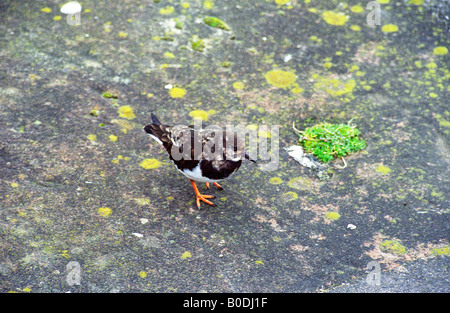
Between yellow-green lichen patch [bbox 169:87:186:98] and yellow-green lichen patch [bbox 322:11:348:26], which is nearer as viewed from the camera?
yellow-green lichen patch [bbox 169:87:186:98]

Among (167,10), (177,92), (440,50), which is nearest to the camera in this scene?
(177,92)

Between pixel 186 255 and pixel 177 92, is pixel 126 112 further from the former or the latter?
pixel 186 255

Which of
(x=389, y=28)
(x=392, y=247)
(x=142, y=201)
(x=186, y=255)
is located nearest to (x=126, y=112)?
(x=142, y=201)

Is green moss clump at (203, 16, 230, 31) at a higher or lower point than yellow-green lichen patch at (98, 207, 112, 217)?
higher

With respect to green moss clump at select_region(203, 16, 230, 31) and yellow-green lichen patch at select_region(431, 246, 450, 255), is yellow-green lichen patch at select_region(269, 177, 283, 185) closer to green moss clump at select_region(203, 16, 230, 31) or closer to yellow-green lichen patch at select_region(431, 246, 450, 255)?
yellow-green lichen patch at select_region(431, 246, 450, 255)

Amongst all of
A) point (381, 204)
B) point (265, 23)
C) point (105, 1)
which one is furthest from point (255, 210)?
point (105, 1)

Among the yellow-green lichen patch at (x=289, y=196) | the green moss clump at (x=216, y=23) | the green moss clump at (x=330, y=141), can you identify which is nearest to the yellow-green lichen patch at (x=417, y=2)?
the green moss clump at (x=330, y=141)

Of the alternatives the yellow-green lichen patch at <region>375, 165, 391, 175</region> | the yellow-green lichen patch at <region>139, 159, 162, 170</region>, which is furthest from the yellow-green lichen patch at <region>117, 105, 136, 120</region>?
the yellow-green lichen patch at <region>375, 165, 391, 175</region>
